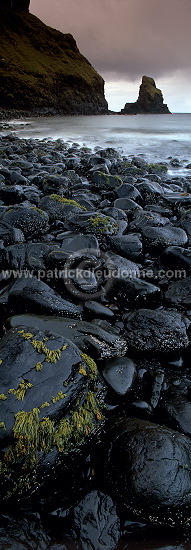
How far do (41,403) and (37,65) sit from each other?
3163 inches

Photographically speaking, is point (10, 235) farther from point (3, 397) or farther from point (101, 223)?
point (3, 397)

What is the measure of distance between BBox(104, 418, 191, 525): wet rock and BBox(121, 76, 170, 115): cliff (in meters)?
149

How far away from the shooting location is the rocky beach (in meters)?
1.51

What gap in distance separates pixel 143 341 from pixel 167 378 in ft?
1.23

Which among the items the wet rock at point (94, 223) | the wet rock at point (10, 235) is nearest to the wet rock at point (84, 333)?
the wet rock at point (10, 235)

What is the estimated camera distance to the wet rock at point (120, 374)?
2.14 m

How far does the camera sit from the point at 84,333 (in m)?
2.44

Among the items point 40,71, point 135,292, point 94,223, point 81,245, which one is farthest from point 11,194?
point 40,71

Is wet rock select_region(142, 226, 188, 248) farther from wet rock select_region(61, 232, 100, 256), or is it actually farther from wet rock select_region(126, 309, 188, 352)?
wet rock select_region(126, 309, 188, 352)

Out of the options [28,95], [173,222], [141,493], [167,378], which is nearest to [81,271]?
[167,378]

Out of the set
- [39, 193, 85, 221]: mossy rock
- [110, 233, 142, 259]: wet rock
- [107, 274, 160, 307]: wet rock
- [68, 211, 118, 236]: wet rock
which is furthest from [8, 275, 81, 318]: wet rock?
[39, 193, 85, 221]: mossy rock

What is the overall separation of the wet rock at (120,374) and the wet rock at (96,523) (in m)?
0.67

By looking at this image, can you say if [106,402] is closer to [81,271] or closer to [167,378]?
[167,378]

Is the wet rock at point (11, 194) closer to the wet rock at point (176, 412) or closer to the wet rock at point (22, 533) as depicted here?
the wet rock at point (176, 412)
